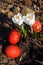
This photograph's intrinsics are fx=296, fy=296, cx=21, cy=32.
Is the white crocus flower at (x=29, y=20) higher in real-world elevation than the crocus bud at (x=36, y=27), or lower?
higher

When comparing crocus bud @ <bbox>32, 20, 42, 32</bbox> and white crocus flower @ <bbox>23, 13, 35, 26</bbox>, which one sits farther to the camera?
crocus bud @ <bbox>32, 20, 42, 32</bbox>

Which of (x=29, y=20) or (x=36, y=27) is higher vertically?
(x=29, y=20)

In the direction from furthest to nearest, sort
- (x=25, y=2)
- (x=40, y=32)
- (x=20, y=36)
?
(x=25, y=2), (x=40, y=32), (x=20, y=36)

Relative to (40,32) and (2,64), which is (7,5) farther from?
(2,64)

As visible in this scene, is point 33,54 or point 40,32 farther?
point 40,32

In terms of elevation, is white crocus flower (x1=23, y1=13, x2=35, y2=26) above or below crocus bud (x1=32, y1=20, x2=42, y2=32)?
above

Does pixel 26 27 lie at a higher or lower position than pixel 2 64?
higher

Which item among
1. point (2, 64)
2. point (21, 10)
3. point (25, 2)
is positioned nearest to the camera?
point (2, 64)

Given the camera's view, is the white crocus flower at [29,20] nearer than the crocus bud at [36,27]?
Yes

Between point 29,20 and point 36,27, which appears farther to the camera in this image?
point 36,27

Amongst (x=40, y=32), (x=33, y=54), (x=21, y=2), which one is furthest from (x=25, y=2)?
(x=33, y=54)
